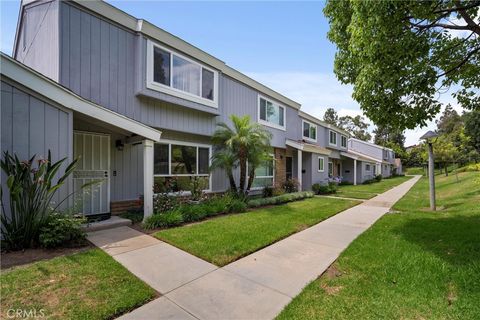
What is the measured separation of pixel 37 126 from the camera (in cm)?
525

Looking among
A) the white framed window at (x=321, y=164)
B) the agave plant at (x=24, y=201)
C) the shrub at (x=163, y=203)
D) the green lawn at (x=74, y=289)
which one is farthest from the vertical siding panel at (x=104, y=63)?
the white framed window at (x=321, y=164)

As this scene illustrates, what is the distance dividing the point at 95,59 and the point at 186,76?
3075 mm

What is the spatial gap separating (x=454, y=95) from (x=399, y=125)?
257 cm

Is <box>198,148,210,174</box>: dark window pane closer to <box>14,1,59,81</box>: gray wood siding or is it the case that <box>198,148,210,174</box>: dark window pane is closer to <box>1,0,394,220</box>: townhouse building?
<box>1,0,394,220</box>: townhouse building

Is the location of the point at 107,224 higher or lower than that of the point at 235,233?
higher

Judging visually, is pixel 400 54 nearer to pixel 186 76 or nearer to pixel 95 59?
pixel 186 76

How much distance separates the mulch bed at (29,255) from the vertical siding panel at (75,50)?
4182 mm

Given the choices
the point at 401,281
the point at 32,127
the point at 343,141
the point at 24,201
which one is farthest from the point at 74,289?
the point at 343,141

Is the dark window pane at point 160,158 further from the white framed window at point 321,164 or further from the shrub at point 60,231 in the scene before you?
the white framed window at point 321,164

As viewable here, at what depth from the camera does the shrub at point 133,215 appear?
722 centimetres

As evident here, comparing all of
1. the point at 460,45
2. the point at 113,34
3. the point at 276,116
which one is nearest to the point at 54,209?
the point at 113,34

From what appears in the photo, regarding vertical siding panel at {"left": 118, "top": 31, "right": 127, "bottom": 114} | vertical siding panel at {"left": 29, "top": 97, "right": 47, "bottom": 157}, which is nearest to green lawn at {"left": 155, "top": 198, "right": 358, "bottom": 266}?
vertical siding panel at {"left": 29, "top": 97, "right": 47, "bottom": 157}

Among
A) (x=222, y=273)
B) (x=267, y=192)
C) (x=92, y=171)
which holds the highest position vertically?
(x=92, y=171)

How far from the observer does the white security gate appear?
690 cm
